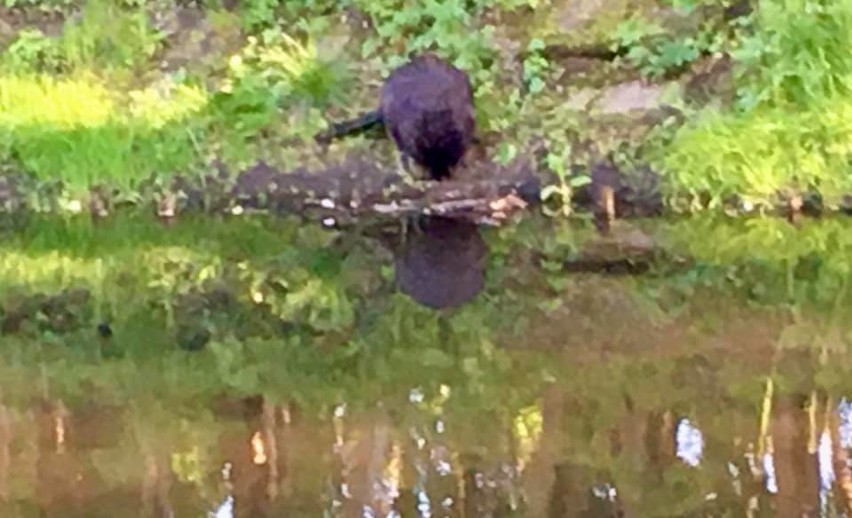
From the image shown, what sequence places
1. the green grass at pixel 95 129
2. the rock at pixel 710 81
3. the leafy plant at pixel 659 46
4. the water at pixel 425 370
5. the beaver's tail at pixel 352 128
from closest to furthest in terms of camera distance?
1. the water at pixel 425 370
2. the green grass at pixel 95 129
3. the beaver's tail at pixel 352 128
4. the rock at pixel 710 81
5. the leafy plant at pixel 659 46

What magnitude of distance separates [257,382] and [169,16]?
3337 mm

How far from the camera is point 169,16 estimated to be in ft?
23.1

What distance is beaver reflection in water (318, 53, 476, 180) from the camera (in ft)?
19.9

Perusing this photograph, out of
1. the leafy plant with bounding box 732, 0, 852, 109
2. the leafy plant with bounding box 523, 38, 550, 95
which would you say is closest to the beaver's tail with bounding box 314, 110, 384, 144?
the leafy plant with bounding box 523, 38, 550, 95

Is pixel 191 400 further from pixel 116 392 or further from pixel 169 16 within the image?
pixel 169 16

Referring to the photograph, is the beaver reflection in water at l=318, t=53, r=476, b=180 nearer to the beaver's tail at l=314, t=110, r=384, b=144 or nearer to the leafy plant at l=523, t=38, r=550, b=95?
the beaver's tail at l=314, t=110, r=384, b=144

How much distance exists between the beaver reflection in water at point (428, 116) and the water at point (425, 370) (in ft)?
1.40

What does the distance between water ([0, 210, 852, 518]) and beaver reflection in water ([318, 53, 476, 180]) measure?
0.43 m

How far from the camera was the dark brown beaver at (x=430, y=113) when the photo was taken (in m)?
6.07

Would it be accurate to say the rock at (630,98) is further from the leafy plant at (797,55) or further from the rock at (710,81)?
the leafy plant at (797,55)

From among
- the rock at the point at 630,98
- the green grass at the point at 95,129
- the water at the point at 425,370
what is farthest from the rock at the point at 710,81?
the green grass at the point at 95,129

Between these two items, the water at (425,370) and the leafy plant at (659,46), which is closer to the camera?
the water at (425,370)

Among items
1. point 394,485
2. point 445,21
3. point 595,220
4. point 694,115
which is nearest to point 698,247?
point 595,220

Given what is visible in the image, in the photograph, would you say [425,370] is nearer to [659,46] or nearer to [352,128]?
[352,128]
